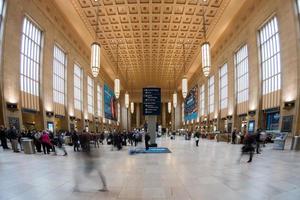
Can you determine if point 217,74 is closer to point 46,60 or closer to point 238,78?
point 238,78

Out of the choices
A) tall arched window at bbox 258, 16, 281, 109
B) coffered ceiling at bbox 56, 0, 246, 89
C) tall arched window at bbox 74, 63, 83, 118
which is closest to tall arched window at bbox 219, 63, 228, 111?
coffered ceiling at bbox 56, 0, 246, 89

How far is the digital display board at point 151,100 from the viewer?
1892 centimetres

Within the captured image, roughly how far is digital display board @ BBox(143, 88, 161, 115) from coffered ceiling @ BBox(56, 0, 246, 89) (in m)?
5.11

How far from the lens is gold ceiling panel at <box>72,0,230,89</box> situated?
24.2 metres

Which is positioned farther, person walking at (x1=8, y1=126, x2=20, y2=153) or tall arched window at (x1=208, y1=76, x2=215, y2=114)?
tall arched window at (x1=208, y1=76, x2=215, y2=114)

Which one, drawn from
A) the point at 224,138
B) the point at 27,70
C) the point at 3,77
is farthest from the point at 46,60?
the point at 224,138

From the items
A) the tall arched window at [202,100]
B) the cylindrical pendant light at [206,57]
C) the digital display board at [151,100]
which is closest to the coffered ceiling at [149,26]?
the digital display board at [151,100]

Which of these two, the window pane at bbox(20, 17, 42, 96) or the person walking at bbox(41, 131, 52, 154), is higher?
the window pane at bbox(20, 17, 42, 96)

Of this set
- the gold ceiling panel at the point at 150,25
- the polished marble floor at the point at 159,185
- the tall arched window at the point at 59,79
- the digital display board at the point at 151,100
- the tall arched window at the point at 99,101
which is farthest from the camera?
the tall arched window at the point at 99,101

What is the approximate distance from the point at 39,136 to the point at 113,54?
23.9m

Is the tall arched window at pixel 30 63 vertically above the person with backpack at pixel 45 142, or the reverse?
the tall arched window at pixel 30 63

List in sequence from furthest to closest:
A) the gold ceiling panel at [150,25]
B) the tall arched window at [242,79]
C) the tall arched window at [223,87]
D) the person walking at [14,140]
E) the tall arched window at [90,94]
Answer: the tall arched window at [90,94] → the tall arched window at [223,87] → the tall arched window at [242,79] → the gold ceiling panel at [150,25] → the person walking at [14,140]

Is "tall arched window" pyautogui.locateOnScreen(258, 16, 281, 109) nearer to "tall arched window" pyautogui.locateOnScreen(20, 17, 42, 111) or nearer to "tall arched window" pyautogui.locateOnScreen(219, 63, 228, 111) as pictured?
"tall arched window" pyautogui.locateOnScreen(219, 63, 228, 111)

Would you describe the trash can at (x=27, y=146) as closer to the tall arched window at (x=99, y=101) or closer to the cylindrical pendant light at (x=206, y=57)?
the cylindrical pendant light at (x=206, y=57)
